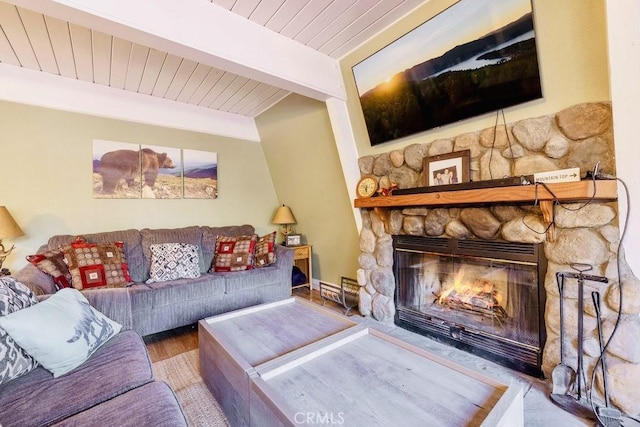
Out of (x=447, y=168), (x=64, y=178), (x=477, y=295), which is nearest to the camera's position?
(x=447, y=168)

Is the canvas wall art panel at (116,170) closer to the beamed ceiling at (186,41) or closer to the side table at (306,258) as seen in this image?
the beamed ceiling at (186,41)

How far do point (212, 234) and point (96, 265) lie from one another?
108 centimetres

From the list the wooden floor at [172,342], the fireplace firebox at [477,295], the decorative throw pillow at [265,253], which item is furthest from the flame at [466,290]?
the decorative throw pillow at [265,253]

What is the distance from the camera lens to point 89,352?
4.24 feet

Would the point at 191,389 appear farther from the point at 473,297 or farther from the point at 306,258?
the point at 306,258

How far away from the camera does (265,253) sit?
3.05 meters

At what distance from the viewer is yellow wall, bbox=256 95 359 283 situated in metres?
2.94

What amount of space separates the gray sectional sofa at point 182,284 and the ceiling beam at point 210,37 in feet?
4.86

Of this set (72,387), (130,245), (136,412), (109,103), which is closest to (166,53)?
(109,103)

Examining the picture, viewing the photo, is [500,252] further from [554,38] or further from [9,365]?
[9,365]

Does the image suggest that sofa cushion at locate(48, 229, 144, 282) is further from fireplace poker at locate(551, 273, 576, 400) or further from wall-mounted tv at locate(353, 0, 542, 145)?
fireplace poker at locate(551, 273, 576, 400)

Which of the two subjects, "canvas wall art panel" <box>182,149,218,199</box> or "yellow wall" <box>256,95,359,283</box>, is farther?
"canvas wall art panel" <box>182,149,218,199</box>

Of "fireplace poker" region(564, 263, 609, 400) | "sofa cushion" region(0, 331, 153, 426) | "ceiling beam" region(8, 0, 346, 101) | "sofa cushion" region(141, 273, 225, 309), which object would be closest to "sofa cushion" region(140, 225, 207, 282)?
"sofa cushion" region(141, 273, 225, 309)

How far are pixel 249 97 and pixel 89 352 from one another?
262cm
